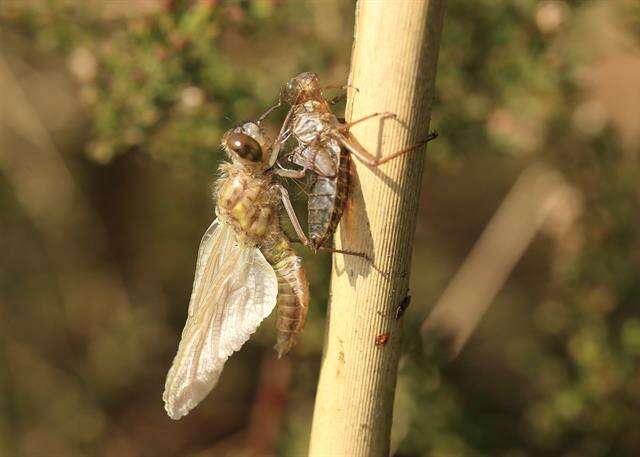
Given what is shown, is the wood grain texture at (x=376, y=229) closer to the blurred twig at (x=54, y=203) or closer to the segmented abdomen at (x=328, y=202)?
the segmented abdomen at (x=328, y=202)

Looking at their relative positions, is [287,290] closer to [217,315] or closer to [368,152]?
[217,315]

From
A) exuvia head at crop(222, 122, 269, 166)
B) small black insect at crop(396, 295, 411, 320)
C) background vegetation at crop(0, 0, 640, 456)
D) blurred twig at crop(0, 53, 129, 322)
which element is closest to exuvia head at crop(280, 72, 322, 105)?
exuvia head at crop(222, 122, 269, 166)

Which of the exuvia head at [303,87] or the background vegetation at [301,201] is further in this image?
the background vegetation at [301,201]

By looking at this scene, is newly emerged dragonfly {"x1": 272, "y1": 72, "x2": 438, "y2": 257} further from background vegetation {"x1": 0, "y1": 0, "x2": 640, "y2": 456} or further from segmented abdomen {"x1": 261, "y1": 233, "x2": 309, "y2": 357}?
background vegetation {"x1": 0, "y1": 0, "x2": 640, "y2": 456}

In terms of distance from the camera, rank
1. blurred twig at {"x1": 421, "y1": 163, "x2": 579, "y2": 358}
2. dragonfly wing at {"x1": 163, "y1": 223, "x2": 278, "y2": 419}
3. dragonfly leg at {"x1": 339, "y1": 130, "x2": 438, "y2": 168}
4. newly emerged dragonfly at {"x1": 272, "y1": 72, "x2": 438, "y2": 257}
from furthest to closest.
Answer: blurred twig at {"x1": 421, "y1": 163, "x2": 579, "y2": 358} < dragonfly wing at {"x1": 163, "y1": 223, "x2": 278, "y2": 419} < newly emerged dragonfly at {"x1": 272, "y1": 72, "x2": 438, "y2": 257} < dragonfly leg at {"x1": 339, "y1": 130, "x2": 438, "y2": 168}

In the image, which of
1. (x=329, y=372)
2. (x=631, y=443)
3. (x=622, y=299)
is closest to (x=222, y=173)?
(x=329, y=372)

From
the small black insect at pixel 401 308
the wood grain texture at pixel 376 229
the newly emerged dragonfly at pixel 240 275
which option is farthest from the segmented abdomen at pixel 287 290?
the small black insect at pixel 401 308

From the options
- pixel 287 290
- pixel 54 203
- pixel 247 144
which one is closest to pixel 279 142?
pixel 247 144
